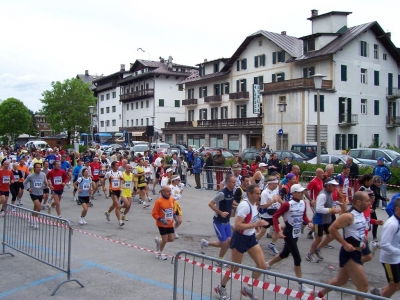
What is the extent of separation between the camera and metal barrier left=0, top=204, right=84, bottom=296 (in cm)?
741

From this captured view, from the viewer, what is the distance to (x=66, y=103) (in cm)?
6247

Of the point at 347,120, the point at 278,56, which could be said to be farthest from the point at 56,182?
the point at 278,56

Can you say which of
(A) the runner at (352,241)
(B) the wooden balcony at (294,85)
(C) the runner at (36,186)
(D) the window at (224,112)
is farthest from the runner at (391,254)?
(D) the window at (224,112)

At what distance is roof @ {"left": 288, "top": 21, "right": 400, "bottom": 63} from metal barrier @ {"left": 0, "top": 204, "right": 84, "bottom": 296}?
36178mm

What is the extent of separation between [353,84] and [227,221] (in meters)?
38.4

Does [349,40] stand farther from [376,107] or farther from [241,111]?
[241,111]

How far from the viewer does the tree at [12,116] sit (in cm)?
7838

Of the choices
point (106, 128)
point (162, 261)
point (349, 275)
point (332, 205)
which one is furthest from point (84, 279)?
point (106, 128)

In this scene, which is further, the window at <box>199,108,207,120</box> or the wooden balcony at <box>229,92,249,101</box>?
the window at <box>199,108,207,120</box>

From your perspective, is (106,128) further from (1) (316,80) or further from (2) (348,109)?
(1) (316,80)

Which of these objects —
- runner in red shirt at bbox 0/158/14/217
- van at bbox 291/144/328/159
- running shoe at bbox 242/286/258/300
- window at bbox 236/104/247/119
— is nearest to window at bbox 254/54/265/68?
window at bbox 236/104/247/119

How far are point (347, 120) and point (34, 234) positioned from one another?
126 feet

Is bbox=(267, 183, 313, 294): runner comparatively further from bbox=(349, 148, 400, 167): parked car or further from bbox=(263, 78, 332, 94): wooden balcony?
bbox=(263, 78, 332, 94): wooden balcony

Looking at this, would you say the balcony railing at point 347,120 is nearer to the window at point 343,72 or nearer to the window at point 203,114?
the window at point 343,72
